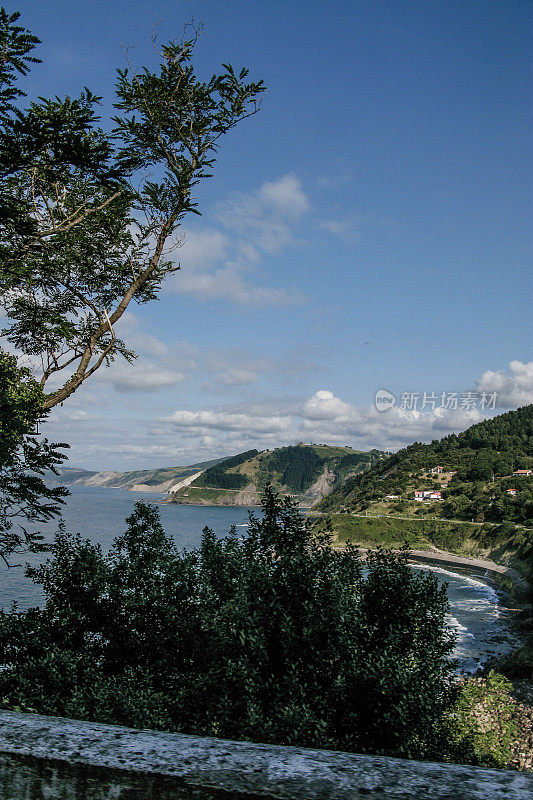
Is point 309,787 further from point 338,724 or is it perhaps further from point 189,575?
point 189,575

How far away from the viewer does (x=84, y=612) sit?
1138cm

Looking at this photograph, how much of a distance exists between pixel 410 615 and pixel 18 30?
12.8m

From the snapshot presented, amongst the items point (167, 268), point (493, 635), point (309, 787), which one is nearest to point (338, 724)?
point (309, 787)

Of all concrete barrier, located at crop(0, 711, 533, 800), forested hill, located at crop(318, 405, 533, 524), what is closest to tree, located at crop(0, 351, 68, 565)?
concrete barrier, located at crop(0, 711, 533, 800)

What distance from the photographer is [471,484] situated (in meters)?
147

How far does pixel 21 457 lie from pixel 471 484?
15283 centimetres

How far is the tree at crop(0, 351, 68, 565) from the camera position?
10141mm

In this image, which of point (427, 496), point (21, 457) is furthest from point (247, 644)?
point (427, 496)

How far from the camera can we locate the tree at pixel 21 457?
10.1 m

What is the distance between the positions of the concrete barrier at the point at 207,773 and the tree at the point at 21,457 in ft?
30.0

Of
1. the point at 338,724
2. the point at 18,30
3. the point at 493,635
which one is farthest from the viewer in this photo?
the point at 493,635

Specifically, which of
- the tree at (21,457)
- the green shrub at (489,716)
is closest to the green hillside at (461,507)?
the green shrub at (489,716)

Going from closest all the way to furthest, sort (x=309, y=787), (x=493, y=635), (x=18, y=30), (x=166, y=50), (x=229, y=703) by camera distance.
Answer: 1. (x=309, y=787)
2. (x=18, y=30)
3. (x=229, y=703)
4. (x=166, y=50)
5. (x=493, y=635)

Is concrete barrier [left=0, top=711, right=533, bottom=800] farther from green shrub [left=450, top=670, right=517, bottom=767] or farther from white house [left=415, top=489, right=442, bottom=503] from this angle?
white house [left=415, top=489, right=442, bottom=503]
